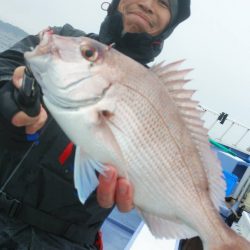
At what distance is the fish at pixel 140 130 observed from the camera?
1.64 m

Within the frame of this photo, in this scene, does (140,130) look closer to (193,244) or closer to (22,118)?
(22,118)

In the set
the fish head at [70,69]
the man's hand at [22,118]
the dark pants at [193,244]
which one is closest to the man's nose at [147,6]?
the fish head at [70,69]

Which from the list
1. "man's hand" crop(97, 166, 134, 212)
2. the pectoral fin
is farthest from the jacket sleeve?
"man's hand" crop(97, 166, 134, 212)

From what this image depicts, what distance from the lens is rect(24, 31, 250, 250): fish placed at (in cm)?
164

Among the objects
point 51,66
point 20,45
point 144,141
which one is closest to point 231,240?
point 144,141

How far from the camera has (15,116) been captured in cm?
176

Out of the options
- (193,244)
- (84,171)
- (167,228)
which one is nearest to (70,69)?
(84,171)

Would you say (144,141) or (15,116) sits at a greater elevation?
(144,141)

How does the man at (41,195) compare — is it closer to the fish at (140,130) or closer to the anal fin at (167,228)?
the anal fin at (167,228)

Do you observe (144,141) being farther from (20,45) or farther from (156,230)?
(20,45)

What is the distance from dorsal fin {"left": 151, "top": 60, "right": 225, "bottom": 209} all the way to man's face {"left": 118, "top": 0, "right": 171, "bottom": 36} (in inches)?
38.7

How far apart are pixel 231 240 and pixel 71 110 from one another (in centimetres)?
108

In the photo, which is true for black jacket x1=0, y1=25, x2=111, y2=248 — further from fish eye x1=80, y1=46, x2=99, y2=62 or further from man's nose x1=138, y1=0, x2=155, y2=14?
man's nose x1=138, y1=0, x2=155, y2=14

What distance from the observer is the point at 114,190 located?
6.10ft
